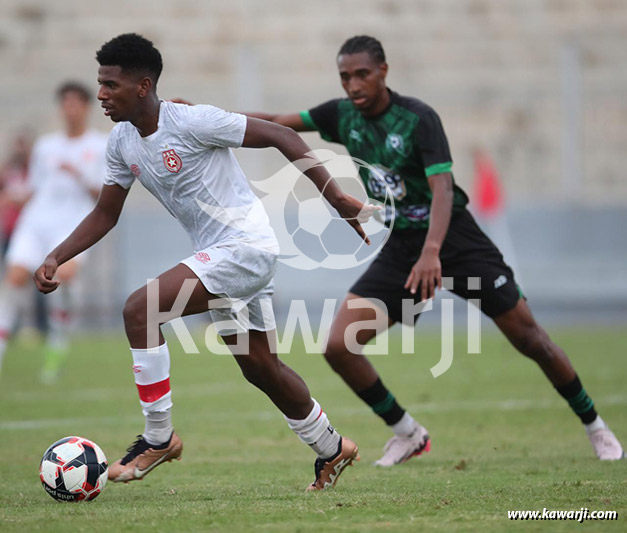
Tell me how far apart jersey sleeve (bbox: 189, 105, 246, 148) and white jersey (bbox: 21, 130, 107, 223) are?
18.9ft

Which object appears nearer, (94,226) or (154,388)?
(154,388)

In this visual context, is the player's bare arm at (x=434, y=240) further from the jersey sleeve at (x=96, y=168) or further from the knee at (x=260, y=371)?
the jersey sleeve at (x=96, y=168)

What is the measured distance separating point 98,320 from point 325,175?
13.1 meters

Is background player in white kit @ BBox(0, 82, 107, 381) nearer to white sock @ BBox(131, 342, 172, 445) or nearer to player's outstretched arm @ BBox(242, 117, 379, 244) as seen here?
white sock @ BBox(131, 342, 172, 445)

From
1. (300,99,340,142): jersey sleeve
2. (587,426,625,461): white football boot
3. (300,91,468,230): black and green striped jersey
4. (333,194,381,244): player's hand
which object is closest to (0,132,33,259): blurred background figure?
(300,99,340,142): jersey sleeve

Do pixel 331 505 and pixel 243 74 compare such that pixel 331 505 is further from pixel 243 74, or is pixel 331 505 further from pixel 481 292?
pixel 243 74

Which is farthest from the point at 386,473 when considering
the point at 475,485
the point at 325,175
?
the point at 325,175

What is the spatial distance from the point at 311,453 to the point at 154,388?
2.01m

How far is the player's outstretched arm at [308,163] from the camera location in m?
5.18

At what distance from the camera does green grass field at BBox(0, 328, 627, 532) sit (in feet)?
15.0

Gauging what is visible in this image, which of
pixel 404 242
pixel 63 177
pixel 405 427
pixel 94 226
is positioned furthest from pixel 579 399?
pixel 63 177

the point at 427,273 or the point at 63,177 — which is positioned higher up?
the point at 63,177

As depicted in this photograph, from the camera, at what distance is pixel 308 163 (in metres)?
5.26

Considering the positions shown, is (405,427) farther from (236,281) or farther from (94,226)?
(94,226)
